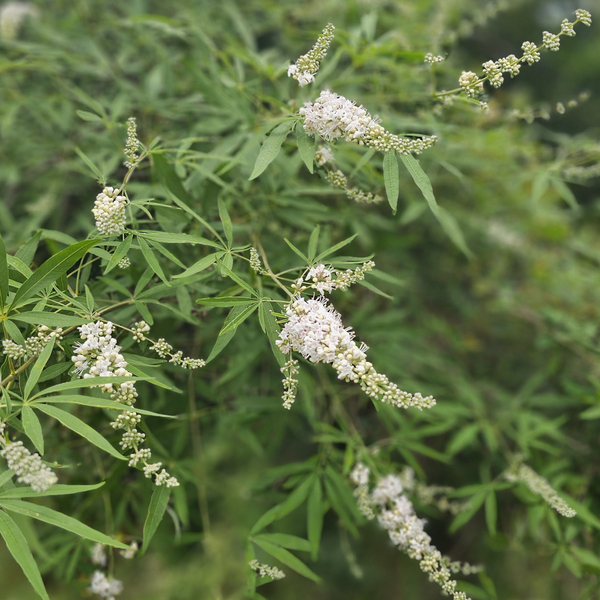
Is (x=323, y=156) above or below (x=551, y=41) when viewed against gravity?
below

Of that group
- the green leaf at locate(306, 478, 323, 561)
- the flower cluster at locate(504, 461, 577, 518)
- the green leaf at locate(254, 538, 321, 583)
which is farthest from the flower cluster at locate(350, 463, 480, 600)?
the flower cluster at locate(504, 461, 577, 518)

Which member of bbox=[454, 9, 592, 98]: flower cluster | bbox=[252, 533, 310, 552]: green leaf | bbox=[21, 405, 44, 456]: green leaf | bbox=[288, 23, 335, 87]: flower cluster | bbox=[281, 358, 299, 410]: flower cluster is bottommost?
bbox=[252, 533, 310, 552]: green leaf

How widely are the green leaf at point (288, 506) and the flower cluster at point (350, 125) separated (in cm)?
128

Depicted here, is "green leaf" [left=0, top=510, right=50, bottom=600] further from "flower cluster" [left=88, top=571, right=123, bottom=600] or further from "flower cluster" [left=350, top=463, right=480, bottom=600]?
"flower cluster" [left=350, top=463, right=480, bottom=600]

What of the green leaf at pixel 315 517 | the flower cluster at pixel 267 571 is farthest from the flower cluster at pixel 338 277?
the green leaf at pixel 315 517

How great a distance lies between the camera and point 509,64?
4.64ft

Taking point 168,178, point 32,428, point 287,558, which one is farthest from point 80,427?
point 168,178

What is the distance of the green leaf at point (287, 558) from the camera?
154 cm

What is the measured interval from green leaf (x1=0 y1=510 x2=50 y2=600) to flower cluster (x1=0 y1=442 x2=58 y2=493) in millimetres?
155

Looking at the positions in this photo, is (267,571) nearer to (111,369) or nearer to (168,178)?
(111,369)

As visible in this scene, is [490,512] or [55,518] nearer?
[55,518]

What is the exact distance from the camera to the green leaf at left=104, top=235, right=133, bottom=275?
1353 millimetres

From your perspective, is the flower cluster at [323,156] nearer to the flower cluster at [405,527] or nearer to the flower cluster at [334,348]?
the flower cluster at [334,348]

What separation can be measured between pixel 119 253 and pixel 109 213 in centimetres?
11
